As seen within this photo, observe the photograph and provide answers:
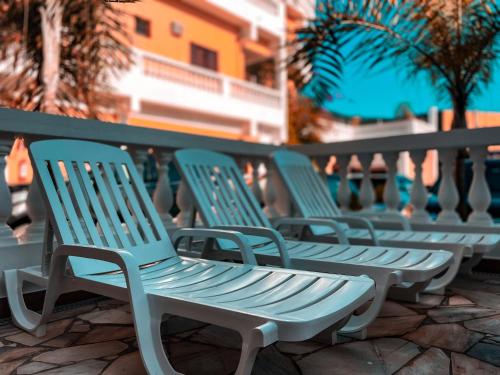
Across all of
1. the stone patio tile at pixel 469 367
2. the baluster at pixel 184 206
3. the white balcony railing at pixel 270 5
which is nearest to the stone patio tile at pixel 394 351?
the stone patio tile at pixel 469 367

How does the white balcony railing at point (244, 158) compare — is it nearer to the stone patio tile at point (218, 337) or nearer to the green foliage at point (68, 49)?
the stone patio tile at point (218, 337)

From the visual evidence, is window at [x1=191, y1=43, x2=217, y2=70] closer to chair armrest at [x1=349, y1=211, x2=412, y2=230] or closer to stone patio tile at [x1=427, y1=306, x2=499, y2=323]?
chair armrest at [x1=349, y1=211, x2=412, y2=230]

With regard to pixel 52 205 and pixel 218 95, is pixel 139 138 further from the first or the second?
pixel 218 95

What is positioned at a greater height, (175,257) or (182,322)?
(175,257)

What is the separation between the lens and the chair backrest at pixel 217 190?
9.19ft

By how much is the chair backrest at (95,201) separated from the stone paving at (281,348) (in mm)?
368

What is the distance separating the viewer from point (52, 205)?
2031 millimetres

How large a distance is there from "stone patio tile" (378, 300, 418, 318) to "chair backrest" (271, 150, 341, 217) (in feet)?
3.35

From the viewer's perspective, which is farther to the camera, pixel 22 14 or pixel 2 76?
pixel 2 76

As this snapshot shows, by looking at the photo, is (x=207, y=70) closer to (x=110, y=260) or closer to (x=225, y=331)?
(x=225, y=331)

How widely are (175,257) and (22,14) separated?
4.09m

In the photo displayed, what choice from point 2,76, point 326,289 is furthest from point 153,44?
point 326,289

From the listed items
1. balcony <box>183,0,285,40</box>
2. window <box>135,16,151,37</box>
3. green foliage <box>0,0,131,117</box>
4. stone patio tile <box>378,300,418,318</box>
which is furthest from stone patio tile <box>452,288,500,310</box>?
balcony <box>183,0,285,40</box>

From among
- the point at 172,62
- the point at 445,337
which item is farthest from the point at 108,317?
the point at 172,62
